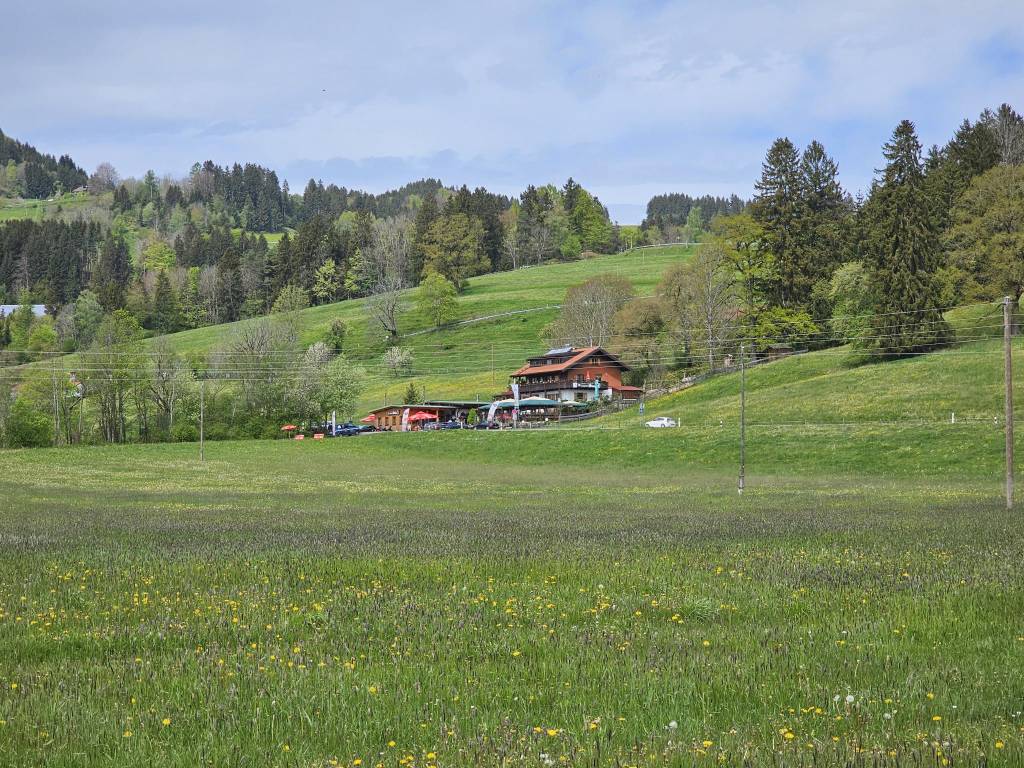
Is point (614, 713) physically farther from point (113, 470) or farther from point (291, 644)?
point (113, 470)

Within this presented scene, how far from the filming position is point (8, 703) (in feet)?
Answer: 22.8

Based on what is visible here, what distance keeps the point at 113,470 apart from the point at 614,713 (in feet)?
233

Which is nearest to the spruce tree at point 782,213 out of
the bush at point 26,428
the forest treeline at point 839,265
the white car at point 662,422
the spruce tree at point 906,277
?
the forest treeline at point 839,265

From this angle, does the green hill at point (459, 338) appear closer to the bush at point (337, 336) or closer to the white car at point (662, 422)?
the bush at point (337, 336)

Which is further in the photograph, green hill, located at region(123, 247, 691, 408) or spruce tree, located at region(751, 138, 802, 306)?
green hill, located at region(123, 247, 691, 408)

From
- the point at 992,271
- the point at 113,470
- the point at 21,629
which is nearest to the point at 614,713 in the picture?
the point at 21,629

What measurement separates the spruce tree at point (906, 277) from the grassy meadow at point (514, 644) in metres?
78.0

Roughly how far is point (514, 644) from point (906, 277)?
9582cm

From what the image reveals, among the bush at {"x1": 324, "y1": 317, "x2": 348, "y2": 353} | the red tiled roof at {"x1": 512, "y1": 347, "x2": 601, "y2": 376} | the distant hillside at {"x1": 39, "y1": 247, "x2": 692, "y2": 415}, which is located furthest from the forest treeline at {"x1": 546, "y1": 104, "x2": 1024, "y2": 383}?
the bush at {"x1": 324, "y1": 317, "x2": 348, "y2": 353}

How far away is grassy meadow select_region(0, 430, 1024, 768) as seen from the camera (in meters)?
6.13

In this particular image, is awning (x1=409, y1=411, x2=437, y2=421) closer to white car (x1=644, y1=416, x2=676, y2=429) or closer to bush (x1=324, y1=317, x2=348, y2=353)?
bush (x1=324, y1=317, x2=348, y2=353)

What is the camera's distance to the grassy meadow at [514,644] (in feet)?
20.1

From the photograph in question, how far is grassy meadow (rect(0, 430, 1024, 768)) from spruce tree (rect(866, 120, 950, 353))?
78040 millimetres

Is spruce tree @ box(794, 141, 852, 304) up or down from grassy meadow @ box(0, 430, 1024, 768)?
up
